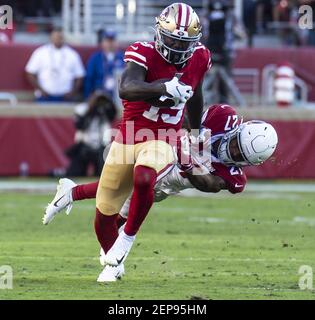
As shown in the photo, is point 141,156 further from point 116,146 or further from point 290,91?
point 290,91

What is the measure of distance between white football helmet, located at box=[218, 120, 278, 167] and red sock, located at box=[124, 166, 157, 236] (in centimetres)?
90

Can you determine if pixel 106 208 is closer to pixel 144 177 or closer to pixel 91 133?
pixel 144 177

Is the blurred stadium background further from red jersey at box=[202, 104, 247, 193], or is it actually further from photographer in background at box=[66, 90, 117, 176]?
red jersey at box=[202, 104, 247, 193]

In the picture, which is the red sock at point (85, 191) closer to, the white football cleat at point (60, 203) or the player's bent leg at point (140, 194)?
the white football cleat at point (60, 203)

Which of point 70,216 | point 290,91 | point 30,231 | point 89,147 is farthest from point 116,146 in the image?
point 290,91

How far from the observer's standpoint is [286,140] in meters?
14.7

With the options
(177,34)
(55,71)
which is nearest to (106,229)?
(177,34)

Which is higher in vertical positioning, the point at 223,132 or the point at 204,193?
the point at 223,132

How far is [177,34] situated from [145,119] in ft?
1.98

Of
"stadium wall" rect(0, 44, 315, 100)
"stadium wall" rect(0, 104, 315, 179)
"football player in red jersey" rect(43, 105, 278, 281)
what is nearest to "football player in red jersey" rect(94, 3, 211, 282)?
"football player in red jersey" rect(43, 105, 278, 281)

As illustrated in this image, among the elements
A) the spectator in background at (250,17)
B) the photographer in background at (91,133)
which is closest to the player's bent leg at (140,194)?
the photographer in background at (91,133)

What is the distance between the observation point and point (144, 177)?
6.77 metres

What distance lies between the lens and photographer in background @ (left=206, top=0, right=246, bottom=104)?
1548cm

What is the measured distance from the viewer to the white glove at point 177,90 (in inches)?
271
